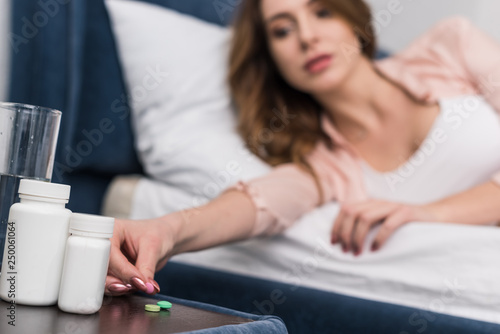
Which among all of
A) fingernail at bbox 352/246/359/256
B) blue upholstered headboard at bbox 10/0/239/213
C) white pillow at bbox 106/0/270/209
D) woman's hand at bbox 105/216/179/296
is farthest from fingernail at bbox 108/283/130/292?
blue upholstered headboard at bbox 10/0/239/213

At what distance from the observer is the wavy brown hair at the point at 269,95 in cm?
146

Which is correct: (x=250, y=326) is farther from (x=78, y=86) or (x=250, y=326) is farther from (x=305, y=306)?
(x=78, y=86)

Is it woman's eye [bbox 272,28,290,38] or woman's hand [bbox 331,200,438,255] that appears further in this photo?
woman's eye [bbox 272,28,290,38]

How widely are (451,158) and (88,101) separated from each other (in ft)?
2.83

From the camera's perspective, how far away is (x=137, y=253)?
0.76 meters

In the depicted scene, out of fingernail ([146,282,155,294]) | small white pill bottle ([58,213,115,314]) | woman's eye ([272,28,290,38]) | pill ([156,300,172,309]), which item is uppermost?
woman's eye ([272,28,290,38])

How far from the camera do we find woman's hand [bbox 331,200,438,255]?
1080 millimetres

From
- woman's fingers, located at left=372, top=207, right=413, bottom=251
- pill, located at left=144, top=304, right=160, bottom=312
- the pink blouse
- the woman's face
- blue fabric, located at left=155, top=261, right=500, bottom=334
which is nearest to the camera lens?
pill, located at left=144, top=304, right=160, bottom=312

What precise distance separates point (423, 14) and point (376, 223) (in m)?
1.64

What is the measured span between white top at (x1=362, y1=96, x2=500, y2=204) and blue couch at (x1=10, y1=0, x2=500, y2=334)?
51cm

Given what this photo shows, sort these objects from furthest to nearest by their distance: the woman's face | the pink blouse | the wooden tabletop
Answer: the woman's face < the pink blouse < the wooden tabletop

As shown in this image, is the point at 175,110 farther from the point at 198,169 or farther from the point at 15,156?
the point at 15,156

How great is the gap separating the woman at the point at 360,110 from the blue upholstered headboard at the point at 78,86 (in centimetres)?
30

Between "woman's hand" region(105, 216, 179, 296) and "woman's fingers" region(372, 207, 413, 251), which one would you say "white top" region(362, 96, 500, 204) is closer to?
"woman's fingers" region(372, 207, 413, 251)
